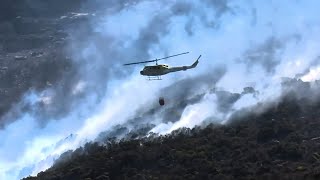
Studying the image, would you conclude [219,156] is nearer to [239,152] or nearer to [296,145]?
[239,152]

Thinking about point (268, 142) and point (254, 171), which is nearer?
point (254, 171)

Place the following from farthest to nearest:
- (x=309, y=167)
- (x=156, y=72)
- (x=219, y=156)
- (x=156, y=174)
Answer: (x=219, y=156) → (x=156, y=174) → (x=309, y=167) → (x=156, y=72)

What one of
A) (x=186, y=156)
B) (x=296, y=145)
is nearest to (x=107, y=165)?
(x=186, y=156)

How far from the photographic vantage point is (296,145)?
605ft

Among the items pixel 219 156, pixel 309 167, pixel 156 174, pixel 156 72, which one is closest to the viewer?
pixel 156 72

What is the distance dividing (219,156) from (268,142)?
45.6ft

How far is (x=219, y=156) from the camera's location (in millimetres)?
191750

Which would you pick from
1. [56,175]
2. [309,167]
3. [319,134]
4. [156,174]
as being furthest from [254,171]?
[56,175]

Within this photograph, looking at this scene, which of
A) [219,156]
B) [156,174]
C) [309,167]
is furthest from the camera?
[219,156]

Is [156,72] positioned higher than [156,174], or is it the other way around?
[156,72]

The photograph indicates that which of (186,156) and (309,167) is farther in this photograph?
(186,156)

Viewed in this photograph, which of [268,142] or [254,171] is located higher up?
[268,142]

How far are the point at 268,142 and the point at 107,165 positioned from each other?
41216 mm

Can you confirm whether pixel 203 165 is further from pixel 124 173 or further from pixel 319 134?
pixel 319 134
